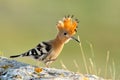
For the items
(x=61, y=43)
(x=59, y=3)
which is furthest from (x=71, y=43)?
(x=61, y=43)

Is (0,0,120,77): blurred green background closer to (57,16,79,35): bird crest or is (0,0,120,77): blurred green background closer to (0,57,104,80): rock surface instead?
(57,16,79,35): bird crest

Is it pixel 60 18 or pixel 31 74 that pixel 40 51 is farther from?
pixel 60 18

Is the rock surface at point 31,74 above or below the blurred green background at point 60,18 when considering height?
below

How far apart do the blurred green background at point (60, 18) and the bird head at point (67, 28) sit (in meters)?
11.7

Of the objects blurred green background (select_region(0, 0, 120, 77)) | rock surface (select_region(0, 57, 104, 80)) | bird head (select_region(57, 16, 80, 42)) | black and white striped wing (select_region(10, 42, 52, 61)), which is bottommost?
rock surface (select_region(0, 57, 104, 80))

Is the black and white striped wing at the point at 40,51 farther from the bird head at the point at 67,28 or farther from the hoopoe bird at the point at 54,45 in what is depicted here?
the bird head at the point at 67,28

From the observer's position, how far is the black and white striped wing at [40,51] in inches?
345

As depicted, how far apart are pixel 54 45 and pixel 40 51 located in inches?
11.0

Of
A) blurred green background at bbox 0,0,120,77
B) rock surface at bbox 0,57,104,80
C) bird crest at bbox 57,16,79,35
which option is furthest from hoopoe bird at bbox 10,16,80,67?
blurred green background at bbox 0,0,120,77

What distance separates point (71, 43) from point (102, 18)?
23.3 feet

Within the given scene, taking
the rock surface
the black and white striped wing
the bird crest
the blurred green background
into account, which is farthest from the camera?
the blurred green background

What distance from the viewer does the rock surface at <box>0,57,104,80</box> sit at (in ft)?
22.6

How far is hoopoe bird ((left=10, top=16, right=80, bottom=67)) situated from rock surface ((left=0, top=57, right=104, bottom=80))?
144 cm

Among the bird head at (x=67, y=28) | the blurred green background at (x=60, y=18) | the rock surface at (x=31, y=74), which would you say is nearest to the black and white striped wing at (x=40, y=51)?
the bird head at (x=67, y=28)
